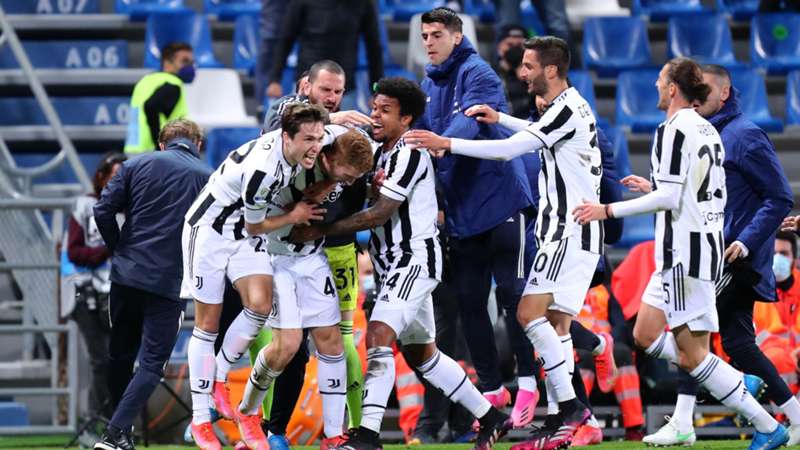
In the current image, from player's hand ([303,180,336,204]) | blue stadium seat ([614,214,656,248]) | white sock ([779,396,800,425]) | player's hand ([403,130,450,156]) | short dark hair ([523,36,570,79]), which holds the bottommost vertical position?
white sock ([779,396,800,425])

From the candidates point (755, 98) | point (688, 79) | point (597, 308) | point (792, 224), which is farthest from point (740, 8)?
point (688, 79)

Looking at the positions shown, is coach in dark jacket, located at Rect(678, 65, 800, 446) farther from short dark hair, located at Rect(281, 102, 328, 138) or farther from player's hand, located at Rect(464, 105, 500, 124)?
short dark hair, located at Rect(281, 102, 328, 138)

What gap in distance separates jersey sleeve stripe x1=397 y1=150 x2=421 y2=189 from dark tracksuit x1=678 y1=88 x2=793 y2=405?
6.26ft

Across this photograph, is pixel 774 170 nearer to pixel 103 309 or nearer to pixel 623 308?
pixel 623 308

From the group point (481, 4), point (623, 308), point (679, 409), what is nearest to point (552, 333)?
point (679, 409)

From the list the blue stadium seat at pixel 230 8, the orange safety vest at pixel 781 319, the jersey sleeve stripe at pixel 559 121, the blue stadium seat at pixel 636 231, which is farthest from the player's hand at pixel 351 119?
the blue stadium seat at pixel 230 8

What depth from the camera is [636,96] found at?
45.7ft

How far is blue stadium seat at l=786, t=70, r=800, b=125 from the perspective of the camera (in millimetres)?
13820

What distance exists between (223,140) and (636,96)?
12.5 feet

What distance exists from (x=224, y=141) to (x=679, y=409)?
509 centimetres

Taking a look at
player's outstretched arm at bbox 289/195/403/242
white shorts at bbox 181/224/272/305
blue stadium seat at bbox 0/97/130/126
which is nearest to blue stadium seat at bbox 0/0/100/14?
blue stadium seat at bbox 0/97/130/126

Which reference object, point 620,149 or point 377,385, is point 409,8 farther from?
point 377,385

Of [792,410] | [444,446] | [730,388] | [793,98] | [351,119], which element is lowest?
[444,446]

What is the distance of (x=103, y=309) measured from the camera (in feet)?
35.6
